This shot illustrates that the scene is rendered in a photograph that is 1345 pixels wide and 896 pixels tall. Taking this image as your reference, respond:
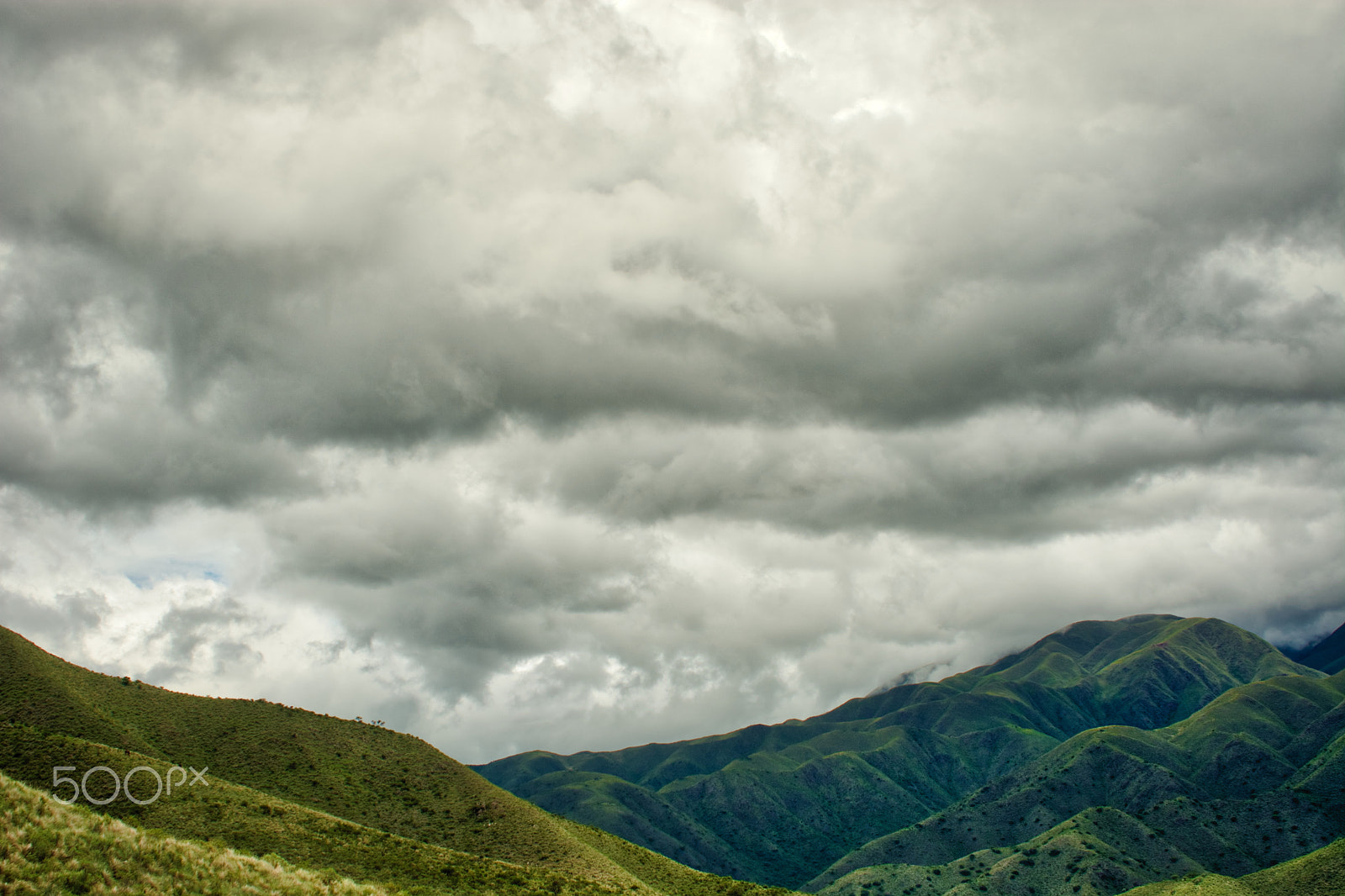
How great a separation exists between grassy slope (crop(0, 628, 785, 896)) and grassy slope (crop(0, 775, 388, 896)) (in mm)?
86675

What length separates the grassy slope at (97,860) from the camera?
36.3 meters

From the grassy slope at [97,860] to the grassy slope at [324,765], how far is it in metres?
86.7

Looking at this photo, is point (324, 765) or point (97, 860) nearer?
point (97, 860)

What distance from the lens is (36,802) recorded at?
41.2m

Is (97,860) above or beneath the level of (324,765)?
above

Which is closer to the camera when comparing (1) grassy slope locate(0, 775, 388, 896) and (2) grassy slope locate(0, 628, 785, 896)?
(1) grassy slope locate(0, 775, 388, 896)

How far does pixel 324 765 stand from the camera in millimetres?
161875

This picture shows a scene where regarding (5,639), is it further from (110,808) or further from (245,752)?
(110,808)

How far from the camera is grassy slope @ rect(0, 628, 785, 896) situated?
140500 mm

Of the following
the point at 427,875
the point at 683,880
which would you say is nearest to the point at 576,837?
the point at 683,880

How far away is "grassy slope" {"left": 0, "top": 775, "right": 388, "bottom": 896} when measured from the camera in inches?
1431

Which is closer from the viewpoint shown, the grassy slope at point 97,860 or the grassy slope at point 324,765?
the grassy slope at point 97,860

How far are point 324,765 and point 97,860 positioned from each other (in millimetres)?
135417

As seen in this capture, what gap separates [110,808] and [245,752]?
69178mm
